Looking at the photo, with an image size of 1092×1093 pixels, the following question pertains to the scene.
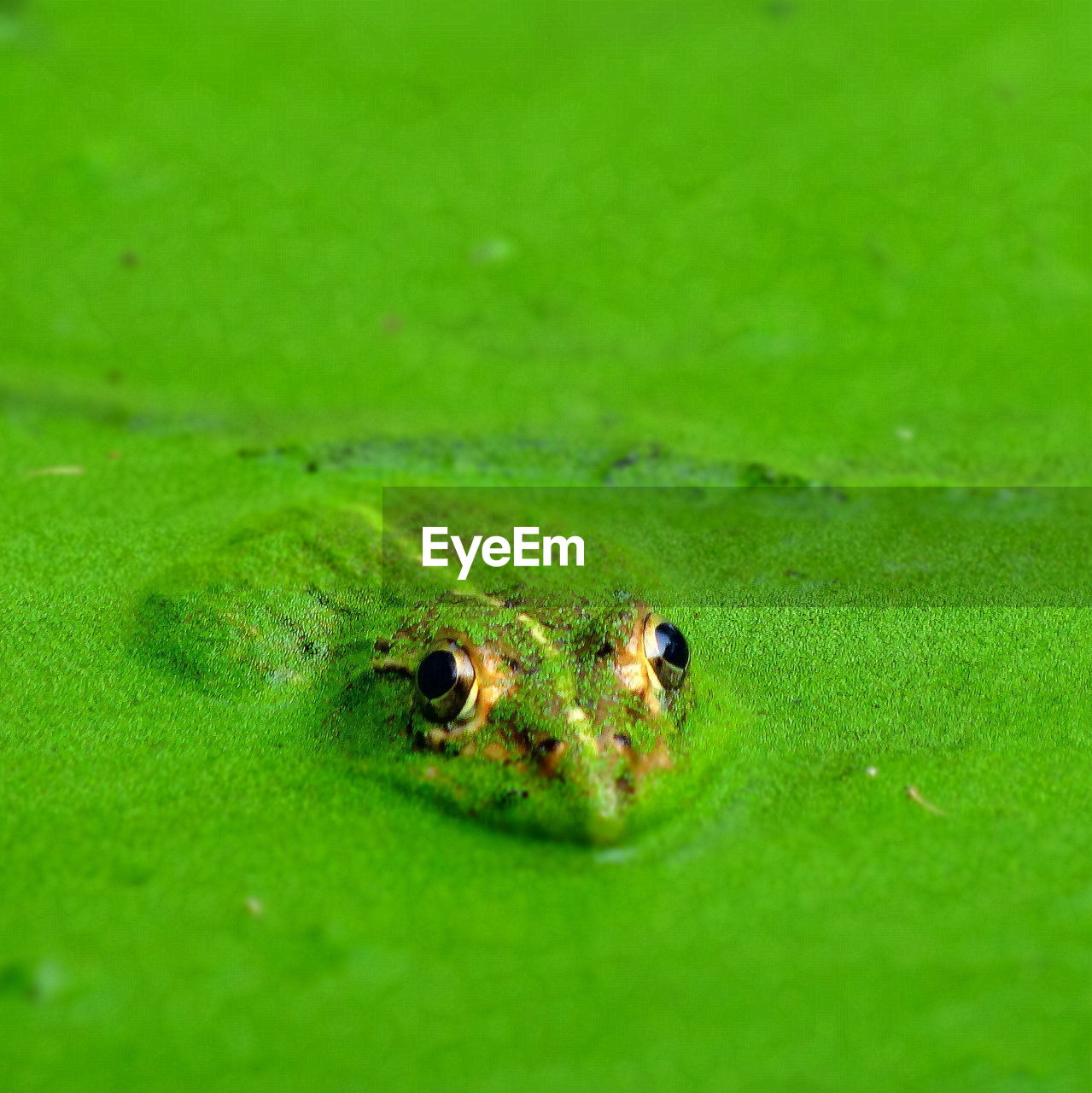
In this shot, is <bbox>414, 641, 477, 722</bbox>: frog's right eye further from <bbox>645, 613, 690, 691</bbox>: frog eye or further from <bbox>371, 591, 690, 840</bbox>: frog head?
<bbox>645, 613, 690, 691</bbox>: frog eye

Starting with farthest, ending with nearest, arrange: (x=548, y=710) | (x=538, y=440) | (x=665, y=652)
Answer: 1. (x=538, y=440)
2. (x=665, y=652)
3. (x=548, y=710)

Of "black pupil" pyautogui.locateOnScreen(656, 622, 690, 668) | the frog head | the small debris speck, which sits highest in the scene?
"black pupil" pyautogui.locateOnScreen(656, 622, 690, 668)

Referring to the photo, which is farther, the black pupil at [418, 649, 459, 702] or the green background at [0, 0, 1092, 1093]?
the black pupil at [418, 649, 459, 702]

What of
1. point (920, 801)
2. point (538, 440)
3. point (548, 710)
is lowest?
point (920, 801)

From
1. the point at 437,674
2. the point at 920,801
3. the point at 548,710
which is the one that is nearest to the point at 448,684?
the point at 437,674

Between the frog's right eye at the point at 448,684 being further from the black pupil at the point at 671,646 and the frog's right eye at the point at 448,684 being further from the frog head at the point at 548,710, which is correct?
the black pupil at the point at 671,646

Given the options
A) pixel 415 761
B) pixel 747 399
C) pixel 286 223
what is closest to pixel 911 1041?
pixel 415 761

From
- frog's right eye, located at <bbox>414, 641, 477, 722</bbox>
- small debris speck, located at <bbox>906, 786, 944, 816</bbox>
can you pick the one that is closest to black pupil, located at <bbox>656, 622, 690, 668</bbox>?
→ frog's right eye, located at <bbox>414, 641, 477, 722</bbox>

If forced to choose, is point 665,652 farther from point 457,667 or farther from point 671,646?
point 457,667
